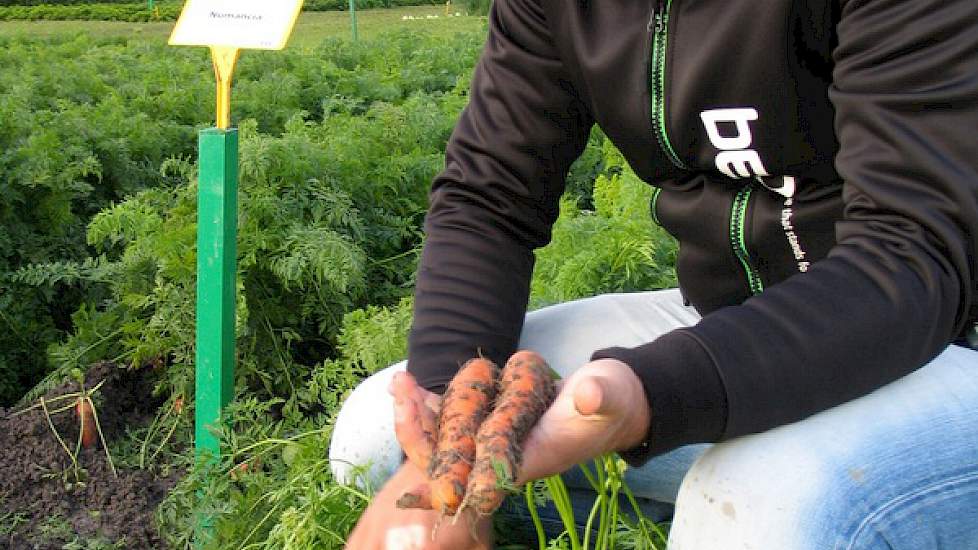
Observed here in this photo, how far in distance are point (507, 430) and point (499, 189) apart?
0.70 m

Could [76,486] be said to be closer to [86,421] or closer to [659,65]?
[86,421]

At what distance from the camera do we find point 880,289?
147 centimetres

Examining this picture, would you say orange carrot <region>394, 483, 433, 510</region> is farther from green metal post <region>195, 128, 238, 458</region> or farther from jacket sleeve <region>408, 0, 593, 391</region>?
green metal post <region>195, 128, 238, 458</region>

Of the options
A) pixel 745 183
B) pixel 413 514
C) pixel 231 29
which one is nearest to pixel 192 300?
pixel 231 29

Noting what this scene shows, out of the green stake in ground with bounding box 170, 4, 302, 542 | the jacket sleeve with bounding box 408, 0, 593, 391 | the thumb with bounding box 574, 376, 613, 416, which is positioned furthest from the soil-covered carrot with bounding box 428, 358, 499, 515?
the green stake in ground with bounding box 170, 4, 302, 542

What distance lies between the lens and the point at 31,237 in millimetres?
3574

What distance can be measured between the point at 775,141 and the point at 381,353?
3.80ft

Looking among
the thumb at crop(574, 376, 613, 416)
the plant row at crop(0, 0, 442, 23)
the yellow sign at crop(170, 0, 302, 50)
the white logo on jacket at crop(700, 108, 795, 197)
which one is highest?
the white logo on jacket at crop(700, 108, 795, 197)

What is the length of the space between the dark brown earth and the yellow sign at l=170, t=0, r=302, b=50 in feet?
3.30

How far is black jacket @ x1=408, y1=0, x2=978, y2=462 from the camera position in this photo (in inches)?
57.4

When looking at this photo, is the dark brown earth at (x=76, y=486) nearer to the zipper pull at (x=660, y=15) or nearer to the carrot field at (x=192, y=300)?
the carrot field at (x=192, y=300)

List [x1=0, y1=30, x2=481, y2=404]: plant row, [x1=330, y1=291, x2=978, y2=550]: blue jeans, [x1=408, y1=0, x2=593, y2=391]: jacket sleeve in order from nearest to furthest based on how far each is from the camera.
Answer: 1. [x1=330, y1=291, x2=978, y2=550]: blue jeans
2. [x1=408, y1=0, x2=593, y2=391]: jacket sleeve
3. [x1=0, y1=30, x2=481, y2=404]: plant row

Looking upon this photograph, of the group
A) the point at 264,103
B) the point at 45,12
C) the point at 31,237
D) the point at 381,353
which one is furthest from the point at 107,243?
the point at 45,12

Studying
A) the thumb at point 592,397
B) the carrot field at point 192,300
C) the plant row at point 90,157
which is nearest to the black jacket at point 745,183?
the thumb at point 592,397
